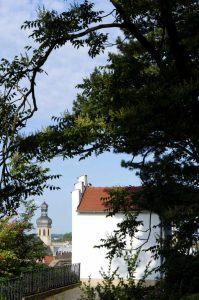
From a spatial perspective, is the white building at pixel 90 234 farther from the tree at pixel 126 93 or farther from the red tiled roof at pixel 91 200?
the tree at pixel 126 93

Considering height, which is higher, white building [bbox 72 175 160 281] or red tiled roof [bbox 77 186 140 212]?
red tiled roof [bbox 77 186 140 212]

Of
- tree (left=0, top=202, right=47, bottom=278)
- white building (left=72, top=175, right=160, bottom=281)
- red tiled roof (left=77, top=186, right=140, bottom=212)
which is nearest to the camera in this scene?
tree (left=0, top=202, right=47, bottom=278)

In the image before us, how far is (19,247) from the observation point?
22328 mm

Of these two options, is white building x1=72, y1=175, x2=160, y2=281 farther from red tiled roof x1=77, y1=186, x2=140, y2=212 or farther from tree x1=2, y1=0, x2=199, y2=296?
tree x1=2, y1=0, x2=199, y2=296

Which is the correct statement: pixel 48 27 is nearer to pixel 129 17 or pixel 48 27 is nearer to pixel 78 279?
pixel 129 17

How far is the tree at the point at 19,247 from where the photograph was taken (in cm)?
1995

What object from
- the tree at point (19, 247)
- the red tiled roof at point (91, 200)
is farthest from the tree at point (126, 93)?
the red tiled roof at point (91, 200)

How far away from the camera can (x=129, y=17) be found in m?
8.55

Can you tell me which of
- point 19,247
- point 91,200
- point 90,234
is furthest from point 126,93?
point 91,200

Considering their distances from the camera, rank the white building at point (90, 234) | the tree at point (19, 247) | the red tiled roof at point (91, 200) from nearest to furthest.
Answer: the tree at point (19, 247) < the white building at point (90, 234) < the red tiled roof at point (91, 200)

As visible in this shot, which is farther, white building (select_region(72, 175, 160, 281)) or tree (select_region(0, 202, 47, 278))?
white building (select_region(72, 175, 160, 281))

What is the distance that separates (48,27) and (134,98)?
5.91 ft

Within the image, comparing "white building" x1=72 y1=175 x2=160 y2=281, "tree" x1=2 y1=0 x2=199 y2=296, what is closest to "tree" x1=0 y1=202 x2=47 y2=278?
"white building" x1=72 y1=175 x2=160 y2=281

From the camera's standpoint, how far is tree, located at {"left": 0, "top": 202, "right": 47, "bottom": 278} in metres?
20.0
